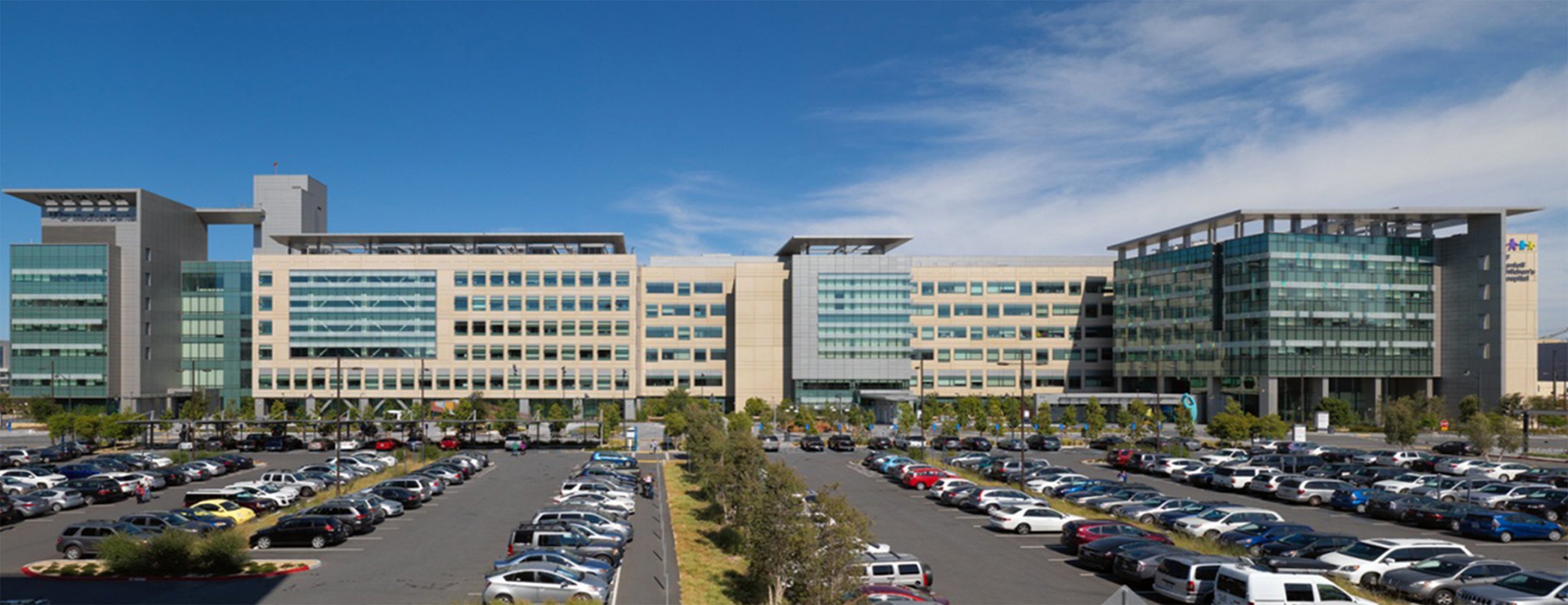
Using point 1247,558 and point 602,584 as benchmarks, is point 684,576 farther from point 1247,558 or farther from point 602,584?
point 1247,558

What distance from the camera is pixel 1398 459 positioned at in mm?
61875

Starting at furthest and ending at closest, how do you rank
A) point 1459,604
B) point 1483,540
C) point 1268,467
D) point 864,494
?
1. point 1268,467
2. point 864,494
3. point 1483,540
4. point 1459,604

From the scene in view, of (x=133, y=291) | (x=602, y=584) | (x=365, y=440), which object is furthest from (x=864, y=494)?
(x=133, y=291)

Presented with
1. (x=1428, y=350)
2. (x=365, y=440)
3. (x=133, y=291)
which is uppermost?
(x=133, y=291)

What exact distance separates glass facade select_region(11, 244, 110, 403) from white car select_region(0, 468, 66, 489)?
58.9 m

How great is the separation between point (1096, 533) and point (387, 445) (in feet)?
196

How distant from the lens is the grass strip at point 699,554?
27.0 meters

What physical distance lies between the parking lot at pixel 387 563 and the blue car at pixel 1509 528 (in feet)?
99.2

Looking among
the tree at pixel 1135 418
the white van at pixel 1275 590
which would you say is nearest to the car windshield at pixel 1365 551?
the white van at pixel 1275 590

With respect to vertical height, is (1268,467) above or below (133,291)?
below

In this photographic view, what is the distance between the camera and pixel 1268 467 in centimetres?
5316

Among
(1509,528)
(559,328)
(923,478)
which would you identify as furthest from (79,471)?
(1509,528)

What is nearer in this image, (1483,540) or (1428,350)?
(1483,540)

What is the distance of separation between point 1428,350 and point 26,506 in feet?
378
